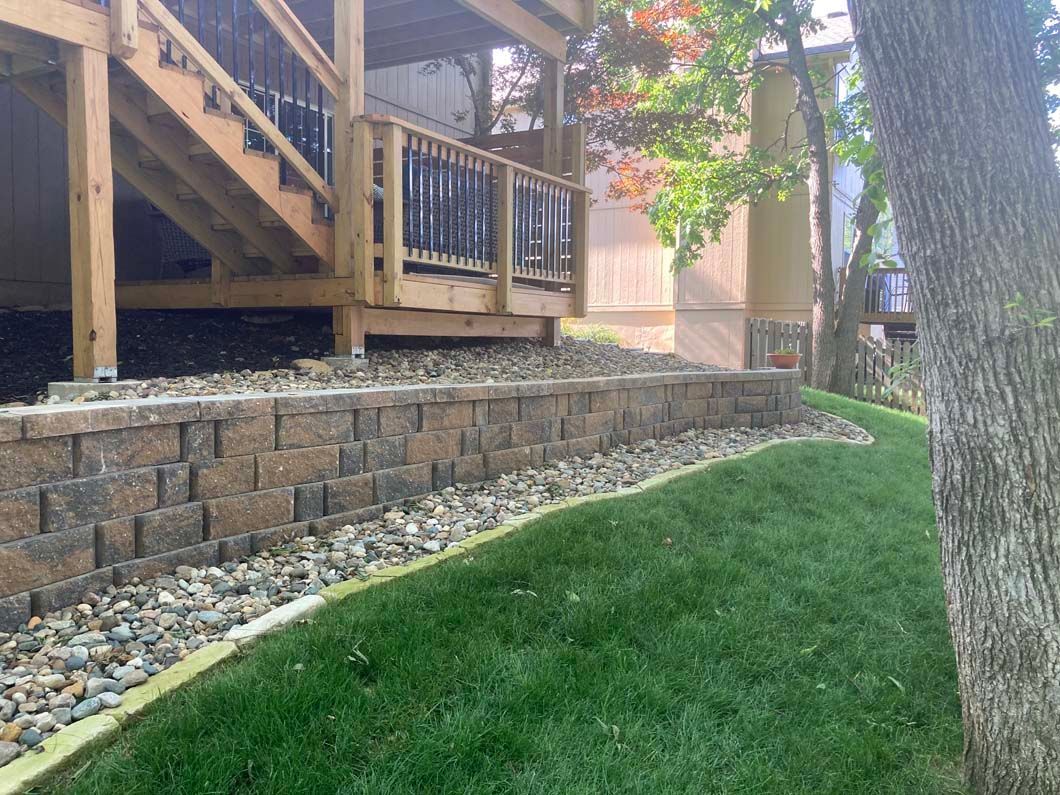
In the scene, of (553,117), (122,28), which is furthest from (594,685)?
(553,117)

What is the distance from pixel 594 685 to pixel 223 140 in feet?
11.8

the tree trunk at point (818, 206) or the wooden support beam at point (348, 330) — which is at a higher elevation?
the tree trunk at point (818, 206)

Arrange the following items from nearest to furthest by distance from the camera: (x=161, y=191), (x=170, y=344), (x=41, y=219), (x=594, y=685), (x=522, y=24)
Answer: (x=594, y=685), (x=161, y=191), (x=170, y=344), (x=41, y=219), (x=522, y=24)

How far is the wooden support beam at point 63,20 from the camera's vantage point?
3500 mm

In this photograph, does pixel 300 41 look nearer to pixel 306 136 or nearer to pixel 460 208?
pixel 306 136

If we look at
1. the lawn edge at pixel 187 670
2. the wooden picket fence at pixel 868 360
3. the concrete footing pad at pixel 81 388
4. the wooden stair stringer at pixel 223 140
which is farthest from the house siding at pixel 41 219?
the wooden picket fence at pixel 868 360

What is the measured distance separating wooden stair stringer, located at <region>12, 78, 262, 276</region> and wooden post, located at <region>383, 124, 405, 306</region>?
1214 mm

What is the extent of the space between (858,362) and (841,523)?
7824 mm

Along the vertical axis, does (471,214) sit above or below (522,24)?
below

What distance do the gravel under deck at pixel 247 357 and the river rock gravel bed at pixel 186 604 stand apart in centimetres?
91

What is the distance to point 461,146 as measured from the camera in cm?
549

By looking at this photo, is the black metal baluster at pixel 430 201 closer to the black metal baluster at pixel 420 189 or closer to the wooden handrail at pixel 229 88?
the black metal baluster at pixel 420 189

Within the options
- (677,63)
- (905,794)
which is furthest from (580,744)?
(677,63)

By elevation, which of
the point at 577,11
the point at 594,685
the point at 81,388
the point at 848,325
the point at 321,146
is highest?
the point at 577,11
